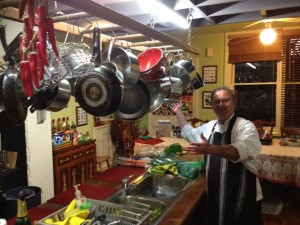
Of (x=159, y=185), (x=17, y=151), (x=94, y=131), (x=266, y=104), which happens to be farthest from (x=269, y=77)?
(x=17, y=151)

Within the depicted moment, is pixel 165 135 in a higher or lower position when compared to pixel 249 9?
lower

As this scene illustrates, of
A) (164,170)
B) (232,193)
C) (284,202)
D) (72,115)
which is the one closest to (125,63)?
(164,170)

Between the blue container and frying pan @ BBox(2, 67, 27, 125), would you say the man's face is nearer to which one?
frying pan @ BBox(2, 67, 27, 125)

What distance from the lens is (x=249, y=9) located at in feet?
7.36

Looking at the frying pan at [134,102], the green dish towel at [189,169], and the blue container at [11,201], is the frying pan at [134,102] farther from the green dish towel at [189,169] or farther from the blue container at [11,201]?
the blue container at [11,201]

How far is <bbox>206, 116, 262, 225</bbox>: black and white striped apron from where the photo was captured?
1.83 metres

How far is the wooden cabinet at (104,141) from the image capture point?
494 cm

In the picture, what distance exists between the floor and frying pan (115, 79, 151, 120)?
2351 millimetres

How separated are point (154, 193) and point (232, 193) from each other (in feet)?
2.04

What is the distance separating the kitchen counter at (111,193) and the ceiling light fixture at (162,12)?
1309 mm

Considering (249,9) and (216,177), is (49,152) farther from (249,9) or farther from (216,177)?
(249,9)

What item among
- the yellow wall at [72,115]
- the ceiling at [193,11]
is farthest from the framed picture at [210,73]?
the ceiling at [193,11]

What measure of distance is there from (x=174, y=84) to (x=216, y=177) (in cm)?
77

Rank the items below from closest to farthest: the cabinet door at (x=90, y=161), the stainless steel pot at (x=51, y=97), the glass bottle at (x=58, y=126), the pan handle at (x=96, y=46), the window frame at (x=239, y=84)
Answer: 1. the stainless steel pot at (x=51, y=97)
2. the pan handle at (x=96, y=46)
3. the glass bottle at (x=58, y=126)
4. the cabinet door at (x=90, y=161)
5. the window frame at (x=239, y=84)
